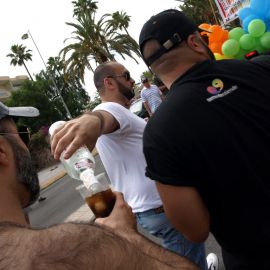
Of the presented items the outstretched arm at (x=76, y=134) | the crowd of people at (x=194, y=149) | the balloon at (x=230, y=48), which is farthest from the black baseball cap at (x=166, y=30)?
the balloon at (x=230, y=48)

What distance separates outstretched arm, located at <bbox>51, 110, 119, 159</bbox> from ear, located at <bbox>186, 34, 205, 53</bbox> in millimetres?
628

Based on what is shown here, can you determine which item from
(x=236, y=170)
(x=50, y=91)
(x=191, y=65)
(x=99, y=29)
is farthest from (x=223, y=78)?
(x=50, y=91)

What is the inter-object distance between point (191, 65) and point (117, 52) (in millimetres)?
28003

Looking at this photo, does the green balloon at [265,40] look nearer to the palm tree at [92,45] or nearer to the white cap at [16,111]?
the white cap at [16,111]

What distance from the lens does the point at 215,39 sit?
15.5 feet

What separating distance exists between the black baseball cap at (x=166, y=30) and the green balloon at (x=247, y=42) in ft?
9.14

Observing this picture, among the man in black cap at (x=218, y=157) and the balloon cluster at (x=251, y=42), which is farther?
the balloon cluster at (x=251, y=42)

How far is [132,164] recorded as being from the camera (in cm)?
267

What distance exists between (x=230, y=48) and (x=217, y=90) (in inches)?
119

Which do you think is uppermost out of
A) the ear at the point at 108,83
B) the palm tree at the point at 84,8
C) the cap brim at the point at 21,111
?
the palm tree at the point at 84,8

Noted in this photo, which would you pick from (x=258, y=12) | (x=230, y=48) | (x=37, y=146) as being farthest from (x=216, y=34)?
(x=37, y=146)

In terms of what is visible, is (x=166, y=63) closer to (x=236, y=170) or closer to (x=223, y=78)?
(x=223, y=78)

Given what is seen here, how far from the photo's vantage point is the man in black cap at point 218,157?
5.65 feet

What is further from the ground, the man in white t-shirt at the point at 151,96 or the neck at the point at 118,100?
the neck at the point at 118,100
